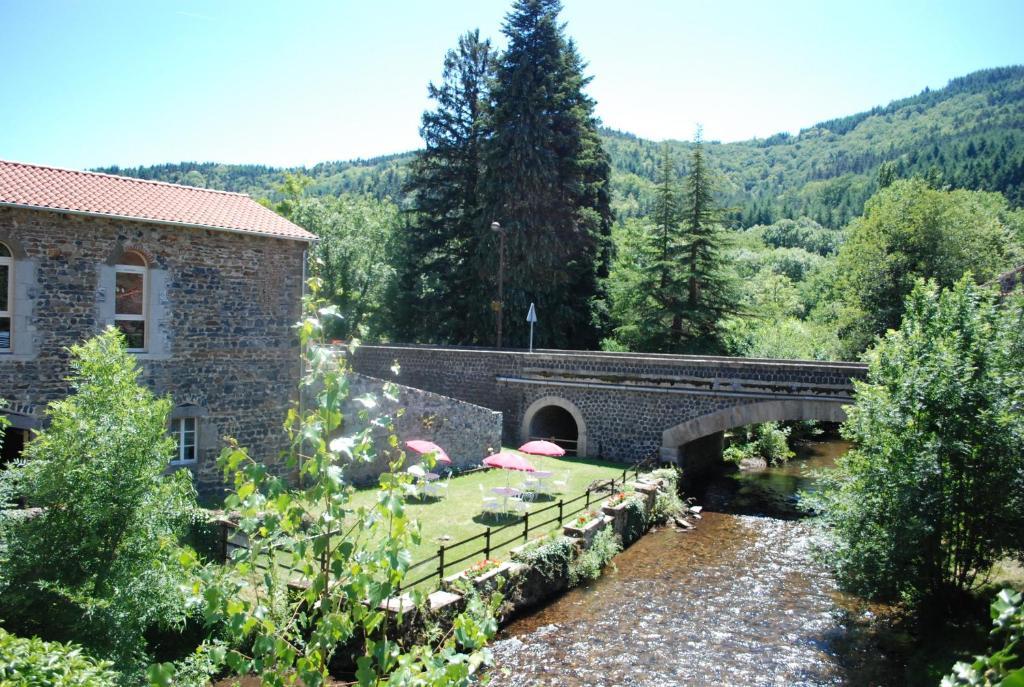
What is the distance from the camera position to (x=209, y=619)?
358 centimetres

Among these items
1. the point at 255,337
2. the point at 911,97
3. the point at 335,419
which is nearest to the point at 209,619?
the point at 335,419

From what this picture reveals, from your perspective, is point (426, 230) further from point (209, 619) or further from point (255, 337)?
point (209, 619)

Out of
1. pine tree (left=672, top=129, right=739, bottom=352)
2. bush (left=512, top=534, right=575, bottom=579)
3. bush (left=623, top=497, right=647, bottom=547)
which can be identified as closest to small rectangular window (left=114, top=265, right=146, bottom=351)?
bush (left=512, top=534, right=575, bottom=579)

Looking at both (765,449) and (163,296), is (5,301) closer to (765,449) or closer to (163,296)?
(163,296)

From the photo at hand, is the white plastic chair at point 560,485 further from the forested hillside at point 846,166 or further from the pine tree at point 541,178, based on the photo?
the forested hillside at point 846,166

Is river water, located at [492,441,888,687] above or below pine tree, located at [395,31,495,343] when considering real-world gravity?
below

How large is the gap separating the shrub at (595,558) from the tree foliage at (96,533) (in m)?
7.49

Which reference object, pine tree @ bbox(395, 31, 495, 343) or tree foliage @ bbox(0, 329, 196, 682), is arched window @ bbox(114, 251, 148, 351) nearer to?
tree foliage @ bbox(0, 329, 196, 682)

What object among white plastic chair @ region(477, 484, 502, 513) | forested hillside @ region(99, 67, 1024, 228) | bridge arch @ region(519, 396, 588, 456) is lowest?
white plastic chair @ region(477, 484, 502, 513)

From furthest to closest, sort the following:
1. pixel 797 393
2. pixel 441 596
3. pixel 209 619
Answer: pixel 797 393 → pixel 441 596 → pixel 209 619

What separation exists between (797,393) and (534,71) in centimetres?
1809

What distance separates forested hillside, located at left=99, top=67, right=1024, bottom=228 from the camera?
3612 inches

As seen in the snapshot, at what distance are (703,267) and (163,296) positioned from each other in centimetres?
2209

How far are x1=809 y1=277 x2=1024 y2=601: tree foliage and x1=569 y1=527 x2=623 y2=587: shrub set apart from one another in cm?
465
